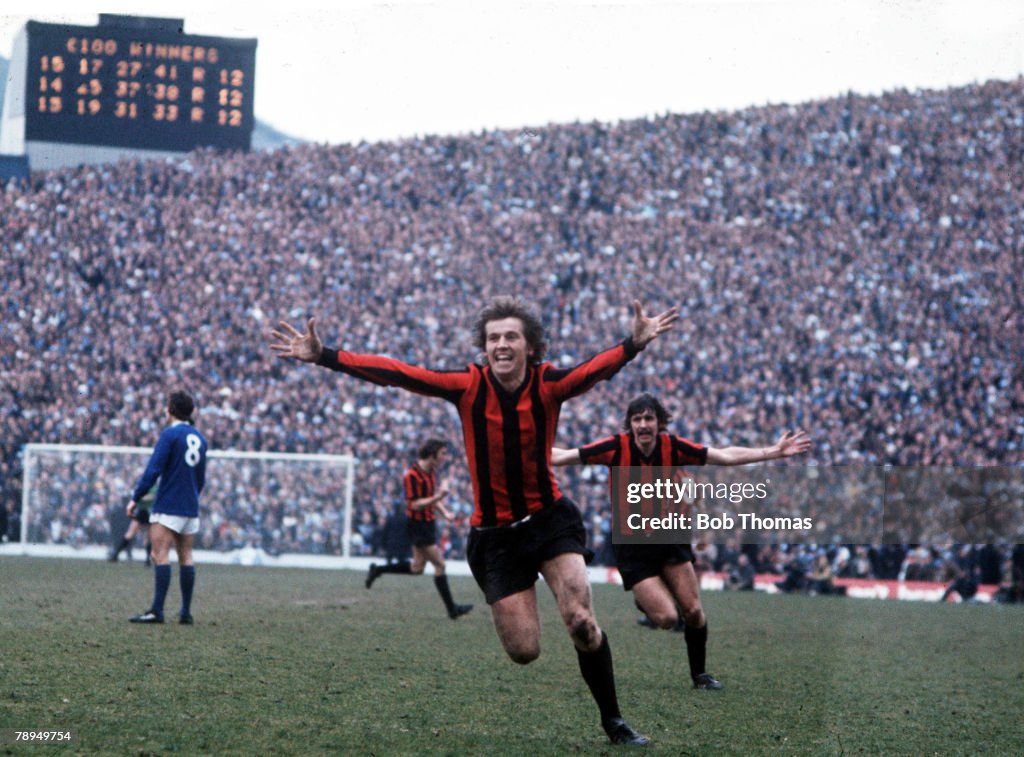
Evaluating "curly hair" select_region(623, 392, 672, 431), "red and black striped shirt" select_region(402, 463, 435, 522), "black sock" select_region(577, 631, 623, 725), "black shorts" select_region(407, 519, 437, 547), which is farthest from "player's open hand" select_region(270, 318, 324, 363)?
"black shorts" select_region(407, 519, 437, 547)

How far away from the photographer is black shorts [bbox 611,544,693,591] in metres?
9.01

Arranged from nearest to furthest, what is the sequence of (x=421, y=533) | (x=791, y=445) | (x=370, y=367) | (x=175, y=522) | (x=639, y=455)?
(x=370, y=367) < (x=791, y=445) < (x=639, y=455) < (x=175, y=522) < (x=421, y=533)

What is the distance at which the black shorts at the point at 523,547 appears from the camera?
20.4ft

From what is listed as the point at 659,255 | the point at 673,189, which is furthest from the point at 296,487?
the point at 673,189

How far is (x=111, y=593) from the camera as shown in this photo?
15.4 meters

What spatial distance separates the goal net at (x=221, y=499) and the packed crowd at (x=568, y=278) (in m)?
0.17

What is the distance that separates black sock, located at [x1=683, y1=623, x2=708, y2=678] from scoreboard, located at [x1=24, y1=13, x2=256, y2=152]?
17.2 m

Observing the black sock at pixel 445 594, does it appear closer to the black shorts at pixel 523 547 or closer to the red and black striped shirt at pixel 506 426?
the black shorts at pixel 523 547

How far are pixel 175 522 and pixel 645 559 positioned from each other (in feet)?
15.2

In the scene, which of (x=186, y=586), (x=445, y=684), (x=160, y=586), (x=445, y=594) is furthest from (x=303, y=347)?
(x=445, y=594)

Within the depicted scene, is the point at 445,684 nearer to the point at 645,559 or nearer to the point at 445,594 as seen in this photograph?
the point at 645,559

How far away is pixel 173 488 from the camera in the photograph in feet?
37.7

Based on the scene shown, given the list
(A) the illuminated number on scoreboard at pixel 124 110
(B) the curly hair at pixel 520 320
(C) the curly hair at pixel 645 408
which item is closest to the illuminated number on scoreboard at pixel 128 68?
(A) the illuminated number on scoreboard at pixel 124 110

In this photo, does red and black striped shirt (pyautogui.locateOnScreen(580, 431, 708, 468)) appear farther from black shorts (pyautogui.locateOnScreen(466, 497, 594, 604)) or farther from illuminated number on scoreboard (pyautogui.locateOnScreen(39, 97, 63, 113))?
illuminated number on scoreboard (pyautogui.locateOnScreen(39, 97, 63, 113))
